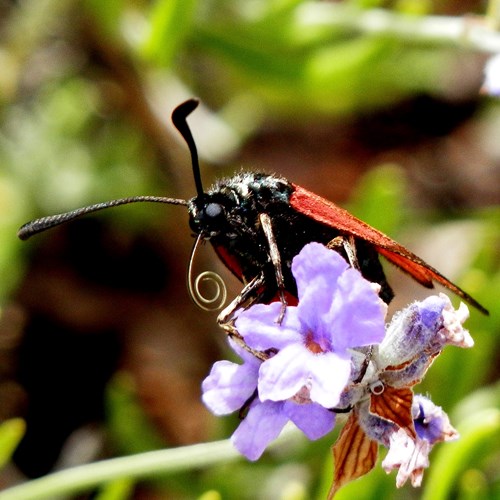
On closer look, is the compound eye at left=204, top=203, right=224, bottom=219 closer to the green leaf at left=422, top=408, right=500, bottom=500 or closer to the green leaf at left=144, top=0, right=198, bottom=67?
the green leaf at left=422, top=408, right=500, bottom=500

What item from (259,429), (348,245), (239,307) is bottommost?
(259,429)

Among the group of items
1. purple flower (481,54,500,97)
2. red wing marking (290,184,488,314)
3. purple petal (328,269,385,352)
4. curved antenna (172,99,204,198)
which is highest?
purple flower (481,54,500,97)

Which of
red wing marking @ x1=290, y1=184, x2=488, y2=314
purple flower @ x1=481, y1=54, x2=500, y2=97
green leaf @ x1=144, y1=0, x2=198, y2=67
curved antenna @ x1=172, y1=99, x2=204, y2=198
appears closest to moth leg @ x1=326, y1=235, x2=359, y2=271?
red wing marking @ x1=290, y1=184, x2=488, y2=314

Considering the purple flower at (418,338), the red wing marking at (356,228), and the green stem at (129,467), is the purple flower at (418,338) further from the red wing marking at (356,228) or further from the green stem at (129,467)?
the green stem at (129,467)

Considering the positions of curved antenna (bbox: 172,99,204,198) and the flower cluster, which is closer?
the flower cluster

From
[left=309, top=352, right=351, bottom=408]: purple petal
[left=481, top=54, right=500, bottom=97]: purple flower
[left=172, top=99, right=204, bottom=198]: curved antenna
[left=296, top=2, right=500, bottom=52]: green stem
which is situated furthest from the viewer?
[left=296, top=2, right=500, bottom=52]: green stem

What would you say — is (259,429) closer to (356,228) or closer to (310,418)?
(310,418)

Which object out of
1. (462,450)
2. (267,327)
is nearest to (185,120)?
(267,327)
